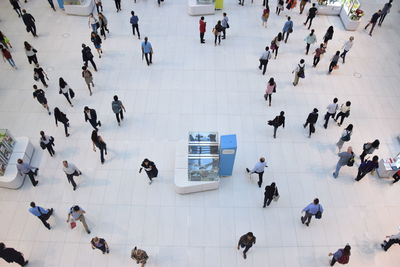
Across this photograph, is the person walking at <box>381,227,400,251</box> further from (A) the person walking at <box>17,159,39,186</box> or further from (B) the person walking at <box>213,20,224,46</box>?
(A) the person walking at <box>17,159,39,186</box>

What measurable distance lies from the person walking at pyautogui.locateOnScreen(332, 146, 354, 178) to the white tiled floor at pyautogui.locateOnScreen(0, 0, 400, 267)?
0.48 m

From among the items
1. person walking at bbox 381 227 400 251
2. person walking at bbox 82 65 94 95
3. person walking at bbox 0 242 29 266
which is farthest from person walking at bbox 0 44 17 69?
person walking at bbox 381 227 400 251

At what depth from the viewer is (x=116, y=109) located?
1091 centimetres

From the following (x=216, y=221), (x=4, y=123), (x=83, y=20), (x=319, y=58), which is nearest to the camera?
(x=216, y=221)

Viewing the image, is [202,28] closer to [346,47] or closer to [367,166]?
[346,47]

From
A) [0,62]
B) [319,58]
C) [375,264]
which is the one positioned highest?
[319,58]

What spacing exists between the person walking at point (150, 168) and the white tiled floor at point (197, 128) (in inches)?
19.3

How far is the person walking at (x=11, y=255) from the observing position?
782 centimetres

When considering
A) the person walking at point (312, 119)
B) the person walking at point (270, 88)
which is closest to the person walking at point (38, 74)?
the person walking at point (270, 88)

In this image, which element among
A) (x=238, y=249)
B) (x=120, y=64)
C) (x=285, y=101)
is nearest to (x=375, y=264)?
(x=238, y=249)

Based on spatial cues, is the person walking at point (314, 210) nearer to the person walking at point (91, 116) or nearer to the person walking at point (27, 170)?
the person walking at point (91, 116)

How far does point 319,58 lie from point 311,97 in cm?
201

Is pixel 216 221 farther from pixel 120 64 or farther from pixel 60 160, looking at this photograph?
pixel 120 64

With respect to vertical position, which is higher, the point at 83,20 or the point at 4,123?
the point at 83,20
